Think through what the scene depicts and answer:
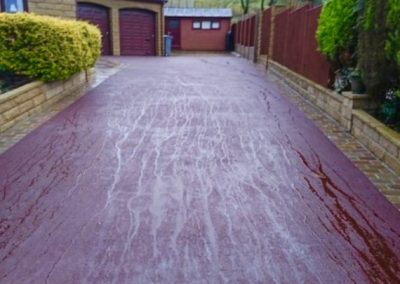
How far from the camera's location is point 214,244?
2.60 meters

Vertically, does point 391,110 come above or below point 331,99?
above

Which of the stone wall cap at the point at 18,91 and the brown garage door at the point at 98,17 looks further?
the brown garage door at the point at 98,17

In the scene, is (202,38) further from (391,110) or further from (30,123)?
(391,110)

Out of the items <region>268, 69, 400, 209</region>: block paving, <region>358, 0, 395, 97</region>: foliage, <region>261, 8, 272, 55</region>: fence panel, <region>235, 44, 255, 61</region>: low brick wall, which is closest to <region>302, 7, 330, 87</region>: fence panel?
<region>268, 69, 400, 209</region>: block paving

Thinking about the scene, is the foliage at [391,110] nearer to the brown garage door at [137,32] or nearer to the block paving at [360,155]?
the block paving at [360,155]

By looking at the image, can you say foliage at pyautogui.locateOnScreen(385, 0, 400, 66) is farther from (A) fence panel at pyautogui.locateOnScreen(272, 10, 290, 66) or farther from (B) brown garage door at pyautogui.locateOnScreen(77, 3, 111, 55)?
(B) brown garage door at pyautogui.locateOnScreen(77, 3, 111, 55)

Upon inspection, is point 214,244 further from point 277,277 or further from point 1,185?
point 1,185

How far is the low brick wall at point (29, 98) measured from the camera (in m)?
5.19

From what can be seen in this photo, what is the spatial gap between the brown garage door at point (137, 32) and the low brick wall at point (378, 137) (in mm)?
16736

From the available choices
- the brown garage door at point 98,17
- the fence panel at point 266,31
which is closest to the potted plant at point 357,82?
the fence panel at point 266,31

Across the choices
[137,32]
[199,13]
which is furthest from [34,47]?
[199,13]

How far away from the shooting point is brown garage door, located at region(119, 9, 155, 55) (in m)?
20.0

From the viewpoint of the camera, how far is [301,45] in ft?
28.3

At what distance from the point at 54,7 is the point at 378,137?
338 inches
